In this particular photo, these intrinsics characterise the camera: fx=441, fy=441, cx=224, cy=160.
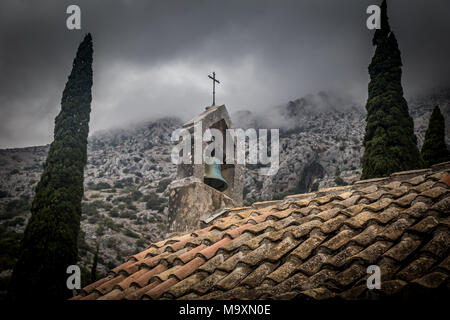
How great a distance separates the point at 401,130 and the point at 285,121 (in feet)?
128

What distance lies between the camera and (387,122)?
1429cm

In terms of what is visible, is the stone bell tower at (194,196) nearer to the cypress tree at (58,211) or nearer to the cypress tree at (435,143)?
the cypress tree at (58,211)

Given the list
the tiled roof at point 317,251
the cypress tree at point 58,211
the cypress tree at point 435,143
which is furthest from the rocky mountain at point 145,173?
the tiled roof at point 317,251

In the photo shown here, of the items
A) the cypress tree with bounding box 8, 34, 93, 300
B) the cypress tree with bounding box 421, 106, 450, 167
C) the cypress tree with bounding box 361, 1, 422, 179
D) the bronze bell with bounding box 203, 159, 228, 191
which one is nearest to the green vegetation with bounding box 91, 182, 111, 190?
the cypress tree with bounding box 8, 34, 93, 300

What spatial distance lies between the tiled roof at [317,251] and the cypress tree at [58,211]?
9438 millimetres

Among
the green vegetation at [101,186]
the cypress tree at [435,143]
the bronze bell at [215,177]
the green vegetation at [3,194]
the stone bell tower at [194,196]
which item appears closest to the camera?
the stone bell tower at [194,196]

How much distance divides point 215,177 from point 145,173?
34.5 metres

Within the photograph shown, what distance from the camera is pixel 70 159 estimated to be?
612 inches

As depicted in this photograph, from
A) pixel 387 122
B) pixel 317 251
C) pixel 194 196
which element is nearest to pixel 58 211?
pixel 194 196

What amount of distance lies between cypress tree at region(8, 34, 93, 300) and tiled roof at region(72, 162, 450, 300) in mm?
9438

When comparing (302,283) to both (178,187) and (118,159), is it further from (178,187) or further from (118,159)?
(118,159)

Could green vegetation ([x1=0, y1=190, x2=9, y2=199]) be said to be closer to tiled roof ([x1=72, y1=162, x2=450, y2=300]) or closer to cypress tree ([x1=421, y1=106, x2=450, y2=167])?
cypress tree ([x1=421, y1=106, x2=450, y2=167])

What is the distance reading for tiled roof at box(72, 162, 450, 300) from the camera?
9.81 ft

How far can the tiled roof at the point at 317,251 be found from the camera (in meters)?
2.99
